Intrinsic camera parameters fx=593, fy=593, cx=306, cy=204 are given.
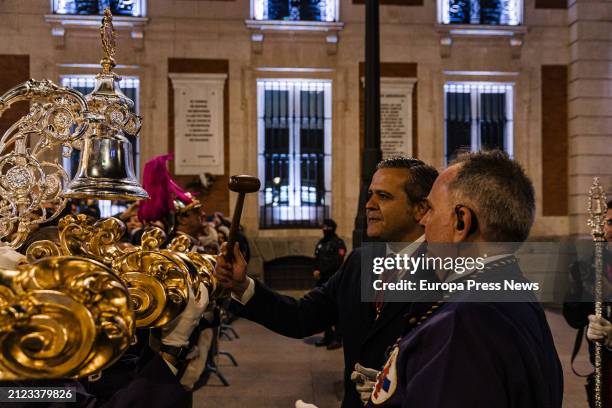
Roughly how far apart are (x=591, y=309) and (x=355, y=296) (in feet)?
8.25

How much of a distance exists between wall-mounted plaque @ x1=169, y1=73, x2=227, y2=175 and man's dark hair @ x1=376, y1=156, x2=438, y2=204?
1042 centimetres

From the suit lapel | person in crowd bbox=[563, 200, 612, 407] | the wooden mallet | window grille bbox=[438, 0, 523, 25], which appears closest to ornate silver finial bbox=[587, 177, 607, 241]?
person in crowd bbox=[563, 200, 612, 407]

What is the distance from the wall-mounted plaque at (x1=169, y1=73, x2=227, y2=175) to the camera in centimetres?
1305

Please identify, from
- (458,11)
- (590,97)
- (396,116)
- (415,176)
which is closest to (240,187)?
(415,176)

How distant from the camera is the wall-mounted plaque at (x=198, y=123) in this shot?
1305 cm

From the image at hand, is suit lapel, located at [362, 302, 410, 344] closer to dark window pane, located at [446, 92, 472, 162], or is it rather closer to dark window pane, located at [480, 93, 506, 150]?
dark window pane, located at [446, 92, 472, 162]

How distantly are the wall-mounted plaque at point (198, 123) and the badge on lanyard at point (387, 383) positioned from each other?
1177cm

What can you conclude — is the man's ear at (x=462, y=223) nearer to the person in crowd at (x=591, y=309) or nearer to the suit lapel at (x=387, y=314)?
the suit lapel at (x=387, y=314)

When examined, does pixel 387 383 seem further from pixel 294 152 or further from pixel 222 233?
pixel 294 152

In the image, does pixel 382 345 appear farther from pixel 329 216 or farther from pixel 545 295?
pixel 545 295

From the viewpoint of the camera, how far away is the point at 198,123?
13.1m

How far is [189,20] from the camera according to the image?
13.0 meters

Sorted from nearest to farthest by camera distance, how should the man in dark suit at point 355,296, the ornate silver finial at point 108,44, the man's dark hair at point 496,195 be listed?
1. the man's dark hair at point 496,195
2. the ornate silver finial at point 108,44
3. the man in dark suit at point 355,296

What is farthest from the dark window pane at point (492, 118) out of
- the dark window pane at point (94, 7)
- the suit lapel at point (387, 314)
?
the suit lapel at point (387, 314)
